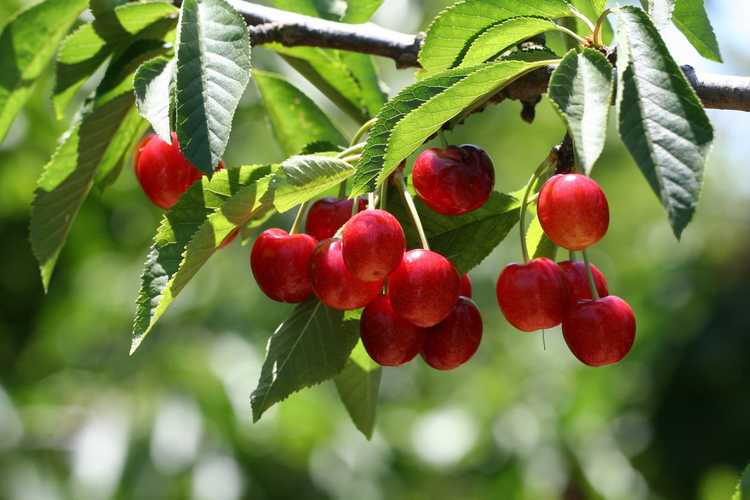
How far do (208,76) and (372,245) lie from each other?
26cm

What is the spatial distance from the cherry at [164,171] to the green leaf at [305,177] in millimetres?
225

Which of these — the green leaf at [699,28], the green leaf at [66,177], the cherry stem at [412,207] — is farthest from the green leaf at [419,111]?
the green leaf at [66,177]

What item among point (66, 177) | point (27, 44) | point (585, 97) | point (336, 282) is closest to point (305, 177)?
point (336, 282)

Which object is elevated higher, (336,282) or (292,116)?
(336,282)

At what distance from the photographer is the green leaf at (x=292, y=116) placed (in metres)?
1.69

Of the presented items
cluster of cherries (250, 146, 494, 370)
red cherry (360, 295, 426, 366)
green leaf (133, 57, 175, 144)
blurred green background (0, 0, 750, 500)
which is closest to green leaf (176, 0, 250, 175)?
green leaf (133, 57, 175, 144)

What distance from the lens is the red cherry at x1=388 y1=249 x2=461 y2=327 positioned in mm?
1092

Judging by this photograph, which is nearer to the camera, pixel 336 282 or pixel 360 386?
pixel 336 282

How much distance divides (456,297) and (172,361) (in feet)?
7.71

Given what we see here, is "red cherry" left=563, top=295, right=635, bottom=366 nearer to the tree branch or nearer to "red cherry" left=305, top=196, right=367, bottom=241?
"red cherry" left=305, top=196, right=367, bottom=241

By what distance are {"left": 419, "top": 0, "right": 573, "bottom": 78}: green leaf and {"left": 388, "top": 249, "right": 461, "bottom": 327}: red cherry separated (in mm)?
241

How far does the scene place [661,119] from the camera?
0.87 meters

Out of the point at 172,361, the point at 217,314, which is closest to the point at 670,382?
the point at 217,314

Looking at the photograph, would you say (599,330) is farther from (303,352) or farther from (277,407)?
(277,407)
